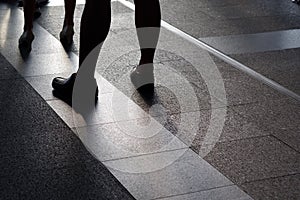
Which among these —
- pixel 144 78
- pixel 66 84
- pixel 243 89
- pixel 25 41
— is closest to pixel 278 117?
pixel 243 89

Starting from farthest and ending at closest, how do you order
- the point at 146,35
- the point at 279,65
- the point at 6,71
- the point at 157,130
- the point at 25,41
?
1. the point at 25,41
2. the point at 279,65
3. the point at 6,71
4. the point at 146,35
5. the point at 157,130

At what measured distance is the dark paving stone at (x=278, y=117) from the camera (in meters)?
3.95

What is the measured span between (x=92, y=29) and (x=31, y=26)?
60.2 inches

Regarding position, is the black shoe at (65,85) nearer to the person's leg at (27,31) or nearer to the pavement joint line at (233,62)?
the person's leg at (27,31)

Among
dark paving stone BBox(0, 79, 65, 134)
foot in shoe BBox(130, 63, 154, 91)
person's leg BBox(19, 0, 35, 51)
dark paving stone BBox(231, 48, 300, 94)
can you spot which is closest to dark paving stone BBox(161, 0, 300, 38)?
dark paving stone BBox(231, 48, 300, 94)

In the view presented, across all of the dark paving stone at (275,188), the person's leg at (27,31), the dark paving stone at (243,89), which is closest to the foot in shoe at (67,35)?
the person's leg at (27,31)

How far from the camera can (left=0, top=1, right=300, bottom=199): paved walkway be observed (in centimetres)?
332

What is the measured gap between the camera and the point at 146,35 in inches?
177

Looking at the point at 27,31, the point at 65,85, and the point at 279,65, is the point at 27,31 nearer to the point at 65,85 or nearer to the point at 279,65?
the point at 65,85

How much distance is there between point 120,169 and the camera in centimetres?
347

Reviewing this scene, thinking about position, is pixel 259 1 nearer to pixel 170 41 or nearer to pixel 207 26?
pixel 207 26

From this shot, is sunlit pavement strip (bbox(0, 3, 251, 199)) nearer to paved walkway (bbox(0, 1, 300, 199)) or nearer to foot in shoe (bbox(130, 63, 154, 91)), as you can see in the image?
paved walkway (bbox(0, 1, 300, 199))

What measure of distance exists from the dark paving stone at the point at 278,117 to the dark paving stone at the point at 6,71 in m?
1.50

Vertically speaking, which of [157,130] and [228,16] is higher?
[157,130]
